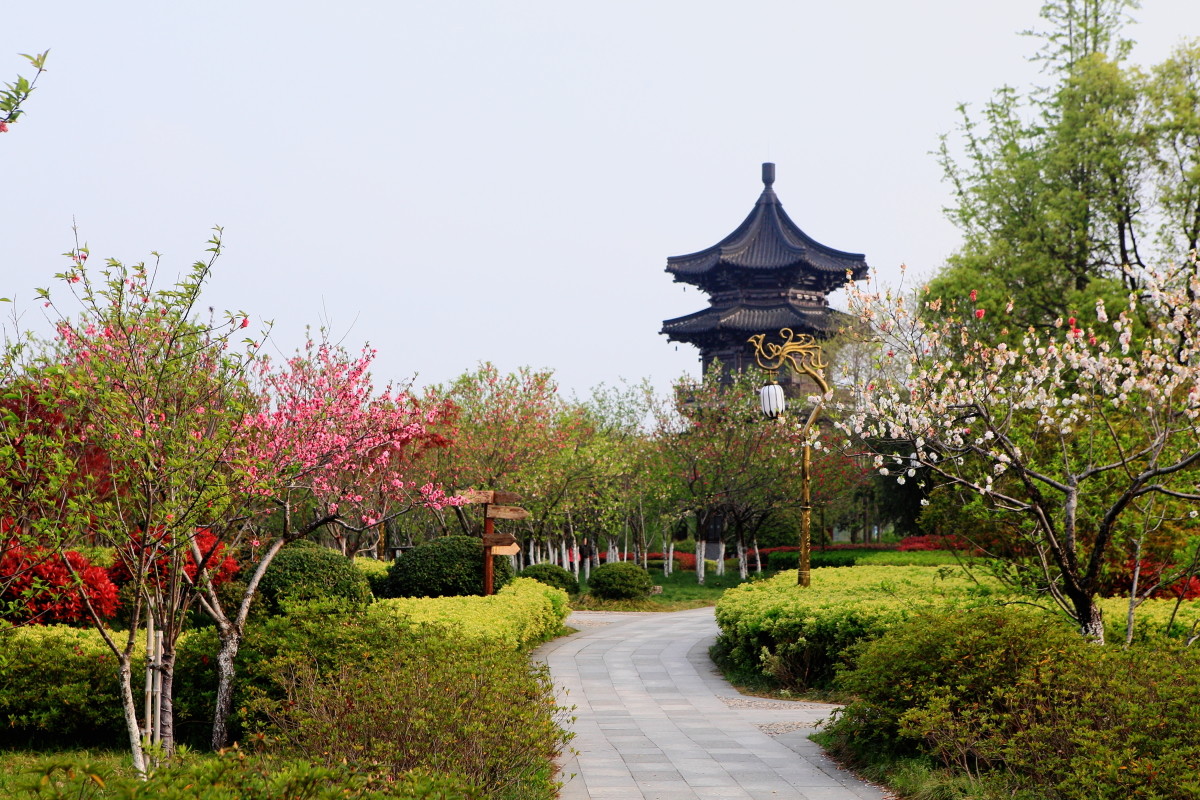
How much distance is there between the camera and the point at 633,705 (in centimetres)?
1139

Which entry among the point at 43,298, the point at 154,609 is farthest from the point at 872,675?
the point at 43,298

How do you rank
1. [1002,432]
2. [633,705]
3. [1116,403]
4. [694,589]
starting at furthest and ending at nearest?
[694,589]
[633,705]
[1116,403]
[1002,432]

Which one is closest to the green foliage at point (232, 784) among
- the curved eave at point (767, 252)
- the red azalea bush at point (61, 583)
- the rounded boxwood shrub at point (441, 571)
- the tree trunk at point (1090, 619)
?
the tree trunk at point (1090, 619)

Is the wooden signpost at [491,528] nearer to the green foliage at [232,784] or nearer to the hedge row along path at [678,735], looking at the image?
the hedge row along path at [678,735]

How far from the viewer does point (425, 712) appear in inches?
238

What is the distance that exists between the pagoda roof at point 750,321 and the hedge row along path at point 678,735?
25407mm

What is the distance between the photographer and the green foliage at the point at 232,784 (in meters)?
3.79

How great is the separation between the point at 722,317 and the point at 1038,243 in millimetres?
16480

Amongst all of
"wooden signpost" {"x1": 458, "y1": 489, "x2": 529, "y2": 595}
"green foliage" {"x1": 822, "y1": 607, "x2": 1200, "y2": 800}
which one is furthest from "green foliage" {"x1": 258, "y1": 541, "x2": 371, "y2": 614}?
"green foliage" {"x1": 822, "y1": 607, "x2": 1200, "y2": 800}

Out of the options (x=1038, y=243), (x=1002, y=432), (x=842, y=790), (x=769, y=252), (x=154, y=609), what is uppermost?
(x=769, y=252)

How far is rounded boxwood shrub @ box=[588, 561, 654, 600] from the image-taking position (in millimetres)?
25703

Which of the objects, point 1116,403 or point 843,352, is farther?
point 843,352

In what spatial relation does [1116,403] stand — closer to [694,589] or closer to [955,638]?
[955,638]

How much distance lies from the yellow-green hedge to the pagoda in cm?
2331
